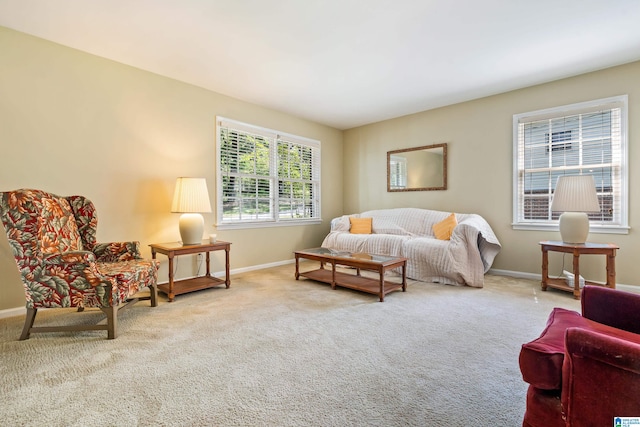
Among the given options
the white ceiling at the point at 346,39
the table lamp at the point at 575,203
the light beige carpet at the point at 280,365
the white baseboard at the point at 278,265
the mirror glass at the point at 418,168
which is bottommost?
the light beige carpet at the point at 280,365

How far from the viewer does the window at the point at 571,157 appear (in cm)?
343

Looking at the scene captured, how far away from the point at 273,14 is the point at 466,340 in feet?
9.61

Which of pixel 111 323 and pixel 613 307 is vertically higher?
pixel 613 307

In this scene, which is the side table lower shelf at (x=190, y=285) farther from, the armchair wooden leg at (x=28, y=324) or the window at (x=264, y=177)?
the armchair wooden leg at (x=28, y=324)

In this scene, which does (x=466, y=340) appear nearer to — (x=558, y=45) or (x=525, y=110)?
(x=558, y=45)

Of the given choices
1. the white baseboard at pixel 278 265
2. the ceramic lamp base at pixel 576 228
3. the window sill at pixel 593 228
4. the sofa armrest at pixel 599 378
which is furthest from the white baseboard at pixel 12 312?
the window sill at pixel 593 228

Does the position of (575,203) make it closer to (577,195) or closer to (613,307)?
(577,195)

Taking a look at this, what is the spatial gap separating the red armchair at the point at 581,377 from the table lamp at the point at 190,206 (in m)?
3.12

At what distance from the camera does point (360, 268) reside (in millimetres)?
3307

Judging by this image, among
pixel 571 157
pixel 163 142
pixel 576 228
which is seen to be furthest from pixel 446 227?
pixel 163 142

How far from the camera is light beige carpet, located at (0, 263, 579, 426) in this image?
1.39 m

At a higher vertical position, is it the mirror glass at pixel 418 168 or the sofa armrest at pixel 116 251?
the mirror glass at pixel 418 168

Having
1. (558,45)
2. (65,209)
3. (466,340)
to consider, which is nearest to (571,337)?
(466,340)

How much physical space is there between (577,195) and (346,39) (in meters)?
2.80
